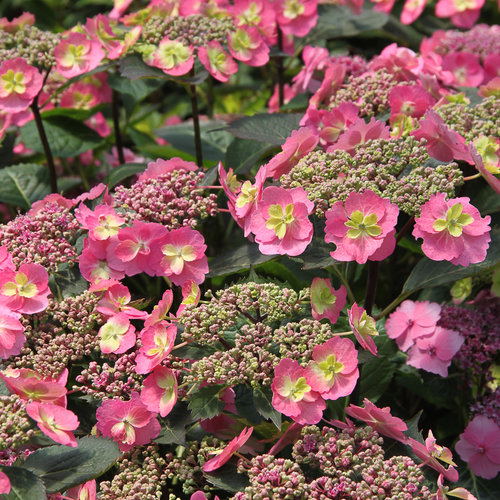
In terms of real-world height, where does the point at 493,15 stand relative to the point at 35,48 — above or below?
below

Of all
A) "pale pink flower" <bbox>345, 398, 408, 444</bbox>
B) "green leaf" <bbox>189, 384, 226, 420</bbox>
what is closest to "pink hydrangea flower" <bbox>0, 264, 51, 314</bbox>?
"green leaf" <bbox>189, 384, 226, 420</bbox>

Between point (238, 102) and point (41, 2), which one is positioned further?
point (41, 2)

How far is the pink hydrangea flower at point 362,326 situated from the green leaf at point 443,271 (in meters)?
0.18

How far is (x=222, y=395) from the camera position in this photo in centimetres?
104

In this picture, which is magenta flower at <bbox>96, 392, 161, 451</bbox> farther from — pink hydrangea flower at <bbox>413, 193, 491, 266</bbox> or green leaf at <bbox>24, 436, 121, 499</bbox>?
pink hydrangea flower at <bbox>413, 193, 491, 266</bbox>

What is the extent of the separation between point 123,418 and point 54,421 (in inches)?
4.1

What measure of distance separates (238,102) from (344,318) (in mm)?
1395

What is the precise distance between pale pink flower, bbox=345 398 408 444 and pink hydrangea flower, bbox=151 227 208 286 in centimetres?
34

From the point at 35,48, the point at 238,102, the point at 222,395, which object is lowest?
the point at 238,102

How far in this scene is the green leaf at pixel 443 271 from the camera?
112 centimetres

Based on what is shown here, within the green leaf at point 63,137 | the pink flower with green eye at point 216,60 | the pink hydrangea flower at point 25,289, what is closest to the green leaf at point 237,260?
the pink hydrangea flower at point 25,289

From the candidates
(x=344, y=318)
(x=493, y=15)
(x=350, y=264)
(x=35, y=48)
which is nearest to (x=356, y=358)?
(x=344, y=318)

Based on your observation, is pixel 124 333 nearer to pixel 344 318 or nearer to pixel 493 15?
pixel 344 318

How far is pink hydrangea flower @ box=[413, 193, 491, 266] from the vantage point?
106cm
